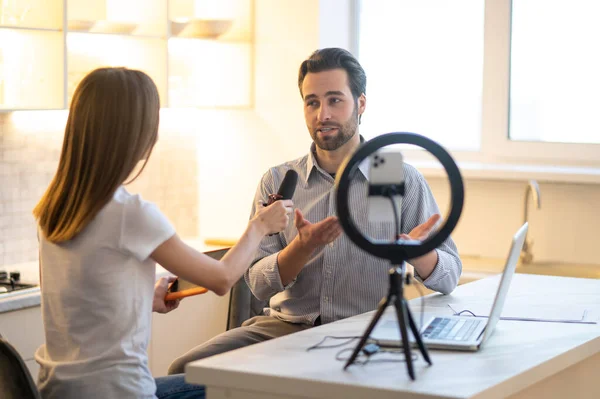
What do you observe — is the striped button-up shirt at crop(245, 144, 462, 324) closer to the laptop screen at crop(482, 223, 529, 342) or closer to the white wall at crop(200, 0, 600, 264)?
the laptop screen at crop(482, 223, 529, 342)

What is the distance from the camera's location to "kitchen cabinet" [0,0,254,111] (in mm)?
3498

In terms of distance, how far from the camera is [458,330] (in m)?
2.17

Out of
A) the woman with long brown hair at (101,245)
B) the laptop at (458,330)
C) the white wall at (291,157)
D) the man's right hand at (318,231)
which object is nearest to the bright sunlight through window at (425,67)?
the white wall at (291,157)

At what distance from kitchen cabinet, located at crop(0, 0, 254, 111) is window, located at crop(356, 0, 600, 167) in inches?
25.3

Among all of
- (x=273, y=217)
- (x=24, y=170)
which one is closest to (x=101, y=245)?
(x=273, y=217)

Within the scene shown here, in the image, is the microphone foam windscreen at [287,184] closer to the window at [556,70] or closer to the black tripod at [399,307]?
the black tripod at [399,307]

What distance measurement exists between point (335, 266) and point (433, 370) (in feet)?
3.16

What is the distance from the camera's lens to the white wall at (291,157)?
410 centimetres

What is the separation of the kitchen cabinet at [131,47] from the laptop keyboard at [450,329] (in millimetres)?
1919

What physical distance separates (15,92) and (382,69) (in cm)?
187

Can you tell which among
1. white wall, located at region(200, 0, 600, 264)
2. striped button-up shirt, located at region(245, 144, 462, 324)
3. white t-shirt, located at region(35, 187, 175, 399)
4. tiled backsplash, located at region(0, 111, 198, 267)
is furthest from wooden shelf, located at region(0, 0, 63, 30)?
white t-shirt, located at region(35, 187, 175, 399)

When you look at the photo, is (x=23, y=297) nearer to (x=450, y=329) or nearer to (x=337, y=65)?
(x=337, y=65)

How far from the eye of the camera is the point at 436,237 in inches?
71.7

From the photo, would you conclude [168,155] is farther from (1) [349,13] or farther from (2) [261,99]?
(1) [349,13]
